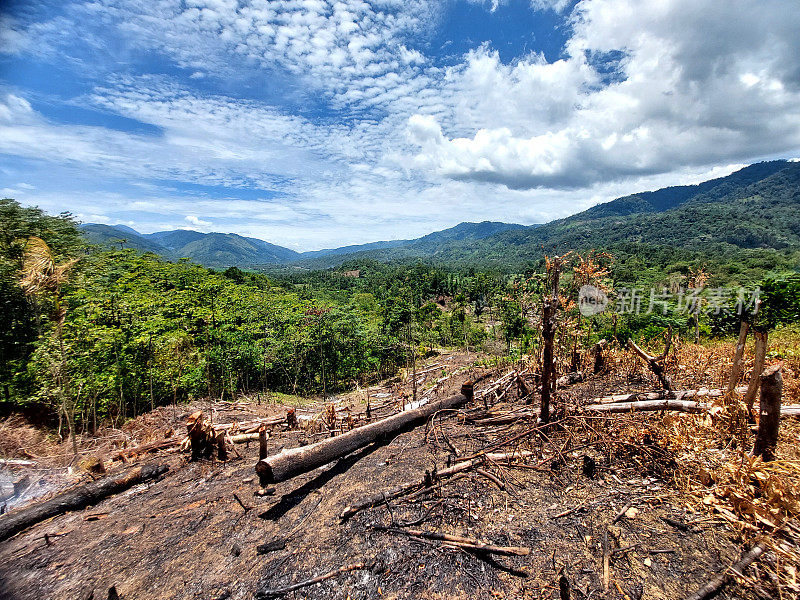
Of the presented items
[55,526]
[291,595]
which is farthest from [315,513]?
[55,526]

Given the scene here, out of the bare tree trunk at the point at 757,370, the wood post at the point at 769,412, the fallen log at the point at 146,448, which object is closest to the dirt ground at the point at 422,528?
the wood post at the point at 769,412

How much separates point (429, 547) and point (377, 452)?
2.52m

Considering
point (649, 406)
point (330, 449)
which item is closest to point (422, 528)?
point (330, 449)

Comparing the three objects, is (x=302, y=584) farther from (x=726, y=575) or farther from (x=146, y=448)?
(x=146, y=448)

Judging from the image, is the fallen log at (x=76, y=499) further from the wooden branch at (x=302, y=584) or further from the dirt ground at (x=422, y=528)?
the wooden branch at (x=302, y=584)

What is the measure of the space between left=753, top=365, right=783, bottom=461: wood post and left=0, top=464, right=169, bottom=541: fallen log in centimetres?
830

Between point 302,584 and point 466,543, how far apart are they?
1.53 metres

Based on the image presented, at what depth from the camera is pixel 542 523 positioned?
3.18 metres

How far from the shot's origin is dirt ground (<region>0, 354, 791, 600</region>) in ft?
Answer: 8.68

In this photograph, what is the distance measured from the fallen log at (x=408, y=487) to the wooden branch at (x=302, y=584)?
73 cm

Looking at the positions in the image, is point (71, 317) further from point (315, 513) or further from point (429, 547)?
point (429, 547)

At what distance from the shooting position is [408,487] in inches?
156

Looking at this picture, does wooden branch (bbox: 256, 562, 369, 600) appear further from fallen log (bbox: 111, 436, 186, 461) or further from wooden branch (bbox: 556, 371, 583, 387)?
wooden branch (bbox: 556, 371, 583, 387)

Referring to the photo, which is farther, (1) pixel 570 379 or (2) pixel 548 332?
(1) pixel 570 379
